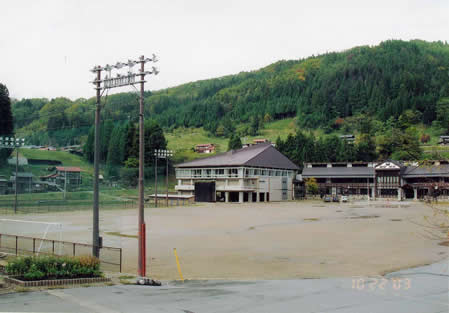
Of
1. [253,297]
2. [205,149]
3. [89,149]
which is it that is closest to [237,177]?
[89,149]

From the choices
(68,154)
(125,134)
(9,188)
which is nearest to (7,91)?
(68,154)

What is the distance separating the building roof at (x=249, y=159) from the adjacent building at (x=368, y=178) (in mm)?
11836

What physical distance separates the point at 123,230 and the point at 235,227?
9.35 metres

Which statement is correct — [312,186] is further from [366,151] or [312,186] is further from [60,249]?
[60,249]

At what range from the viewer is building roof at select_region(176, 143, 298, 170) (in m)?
86.6

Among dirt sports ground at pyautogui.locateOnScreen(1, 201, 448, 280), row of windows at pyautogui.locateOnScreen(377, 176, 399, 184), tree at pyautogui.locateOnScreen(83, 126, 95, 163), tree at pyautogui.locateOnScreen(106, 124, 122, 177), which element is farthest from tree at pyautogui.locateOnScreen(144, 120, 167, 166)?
dirt sports ground at pyautogui.locateOnScreen(1, 201, 448, 280)

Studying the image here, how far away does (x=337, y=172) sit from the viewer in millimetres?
→ 103312

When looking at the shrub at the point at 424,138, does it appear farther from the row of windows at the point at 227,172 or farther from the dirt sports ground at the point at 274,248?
the dirt sports ground at the point at 274,248

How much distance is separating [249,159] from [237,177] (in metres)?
4.49

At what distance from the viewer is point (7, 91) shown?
9156 cm

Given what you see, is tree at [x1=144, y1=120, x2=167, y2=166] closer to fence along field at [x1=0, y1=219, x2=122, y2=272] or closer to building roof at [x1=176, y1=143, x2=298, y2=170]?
building roof at [x1=176, y1=143, x2=298, y2=170]

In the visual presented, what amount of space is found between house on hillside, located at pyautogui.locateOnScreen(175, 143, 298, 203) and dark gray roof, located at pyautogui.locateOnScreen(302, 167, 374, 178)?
12.1 m

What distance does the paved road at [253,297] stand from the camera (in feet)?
36.3

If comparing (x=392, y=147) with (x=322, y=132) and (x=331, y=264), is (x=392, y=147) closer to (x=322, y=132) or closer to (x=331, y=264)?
(x=322, y=132)
